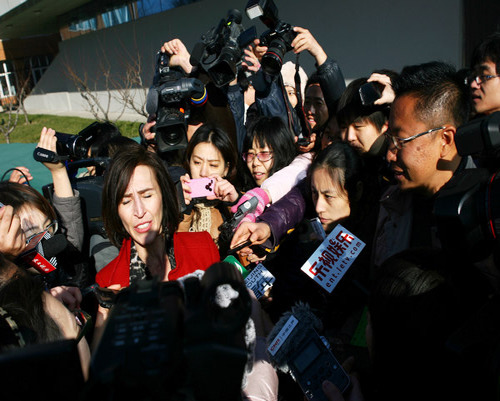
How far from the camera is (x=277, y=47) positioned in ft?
8.02

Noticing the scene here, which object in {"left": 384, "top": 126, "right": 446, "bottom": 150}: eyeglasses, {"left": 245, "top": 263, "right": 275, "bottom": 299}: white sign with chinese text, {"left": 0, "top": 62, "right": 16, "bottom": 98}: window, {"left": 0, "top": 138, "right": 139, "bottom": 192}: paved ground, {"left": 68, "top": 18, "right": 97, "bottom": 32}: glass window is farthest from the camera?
{"left": 0, "top": 62, "right": 16, "bottom": 98}: window

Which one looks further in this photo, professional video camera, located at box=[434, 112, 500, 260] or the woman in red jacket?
the woman in red jacket

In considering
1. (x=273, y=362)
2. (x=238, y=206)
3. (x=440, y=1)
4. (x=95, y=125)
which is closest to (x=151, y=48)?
(x=440, y=1)

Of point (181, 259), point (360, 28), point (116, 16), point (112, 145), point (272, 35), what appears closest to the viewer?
point (181, 259)

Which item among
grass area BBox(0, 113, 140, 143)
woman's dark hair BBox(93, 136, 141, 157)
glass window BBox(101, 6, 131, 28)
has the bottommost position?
grass area BBox(0, 113, 140, 143)

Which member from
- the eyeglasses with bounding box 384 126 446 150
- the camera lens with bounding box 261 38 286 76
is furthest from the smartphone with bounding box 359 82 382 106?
the camera lens with bounding box 261 38 286 76

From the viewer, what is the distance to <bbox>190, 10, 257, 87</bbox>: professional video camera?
8.41 ft

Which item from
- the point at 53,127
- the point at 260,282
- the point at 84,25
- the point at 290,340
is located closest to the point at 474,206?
the point at 290,340

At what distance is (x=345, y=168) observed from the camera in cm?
196

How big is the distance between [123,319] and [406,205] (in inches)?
55.8

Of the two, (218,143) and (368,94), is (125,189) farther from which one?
(368,94)

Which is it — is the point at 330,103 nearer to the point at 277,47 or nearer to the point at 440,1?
the point at 277,47

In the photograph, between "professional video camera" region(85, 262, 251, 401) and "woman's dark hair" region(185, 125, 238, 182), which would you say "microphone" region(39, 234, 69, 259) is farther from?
"professional video camera" region(85, 262, 251, 401)

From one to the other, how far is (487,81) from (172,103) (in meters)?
1.72
